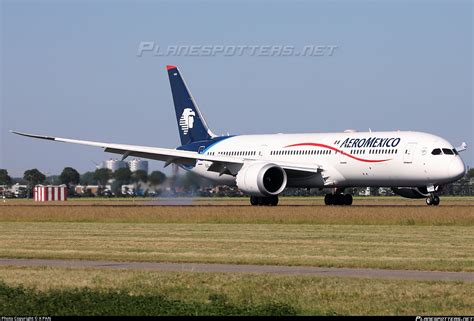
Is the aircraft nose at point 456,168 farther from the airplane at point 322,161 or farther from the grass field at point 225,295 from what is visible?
the grass field at point 225,295

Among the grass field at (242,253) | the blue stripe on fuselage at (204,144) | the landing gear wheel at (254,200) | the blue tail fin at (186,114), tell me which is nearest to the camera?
the grass field at (242,253)

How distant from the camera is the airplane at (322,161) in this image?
55.7 metres

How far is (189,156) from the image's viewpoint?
209 feet

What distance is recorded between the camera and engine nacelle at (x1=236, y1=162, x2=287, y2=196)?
5894cm

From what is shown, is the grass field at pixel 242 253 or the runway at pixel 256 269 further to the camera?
the runway at pixel 256 269

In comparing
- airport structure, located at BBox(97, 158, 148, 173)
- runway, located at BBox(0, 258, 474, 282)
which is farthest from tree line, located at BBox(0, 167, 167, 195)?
runway, located at BBox(0, 258, 474, 282)

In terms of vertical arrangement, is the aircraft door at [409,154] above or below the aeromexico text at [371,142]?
below

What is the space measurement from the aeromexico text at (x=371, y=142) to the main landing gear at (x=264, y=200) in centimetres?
528

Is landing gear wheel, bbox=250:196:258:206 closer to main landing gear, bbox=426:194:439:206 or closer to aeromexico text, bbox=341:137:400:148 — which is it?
aeromexico text, bbox=341:137:400:148

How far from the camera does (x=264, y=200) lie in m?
61.9

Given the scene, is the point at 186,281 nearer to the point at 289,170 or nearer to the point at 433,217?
the point at 433,217

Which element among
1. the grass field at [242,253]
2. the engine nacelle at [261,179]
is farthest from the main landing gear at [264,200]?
the grass field at [242,253]

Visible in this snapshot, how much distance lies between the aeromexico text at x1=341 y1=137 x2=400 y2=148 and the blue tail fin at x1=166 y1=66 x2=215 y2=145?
46.4 ft

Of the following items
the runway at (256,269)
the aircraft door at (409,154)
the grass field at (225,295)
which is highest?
the aircraft door at (409,154)
